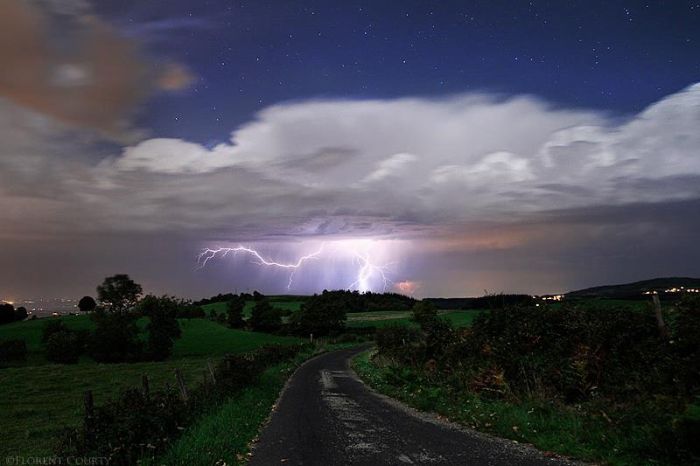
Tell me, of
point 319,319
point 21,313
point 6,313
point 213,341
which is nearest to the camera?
point 213,341

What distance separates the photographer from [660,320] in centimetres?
1452

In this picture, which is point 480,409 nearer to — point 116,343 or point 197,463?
point 197,463

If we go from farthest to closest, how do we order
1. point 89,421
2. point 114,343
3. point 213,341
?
point 213,341, point 114,343, point 89,421

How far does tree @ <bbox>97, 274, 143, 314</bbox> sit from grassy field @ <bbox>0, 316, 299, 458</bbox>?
17.7 meters

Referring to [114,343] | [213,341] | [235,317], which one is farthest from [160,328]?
[235,317]

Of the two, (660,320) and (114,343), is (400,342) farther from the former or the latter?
(114,343)

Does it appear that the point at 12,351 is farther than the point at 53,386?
Yes

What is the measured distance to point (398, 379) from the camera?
23.3 metres

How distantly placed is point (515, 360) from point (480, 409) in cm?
378

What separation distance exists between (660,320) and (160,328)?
8220 cm

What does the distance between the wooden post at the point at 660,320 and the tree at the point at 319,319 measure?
335 feet

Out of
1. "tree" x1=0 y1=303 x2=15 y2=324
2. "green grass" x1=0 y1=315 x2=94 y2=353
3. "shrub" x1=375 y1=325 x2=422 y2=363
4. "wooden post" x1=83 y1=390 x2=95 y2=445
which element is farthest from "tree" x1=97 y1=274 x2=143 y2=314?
"wooden post" x1=83 y1=390 x2=95 y2=445

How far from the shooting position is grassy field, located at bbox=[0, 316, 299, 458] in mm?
22919

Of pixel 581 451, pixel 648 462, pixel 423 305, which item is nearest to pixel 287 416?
pixel 581 451
